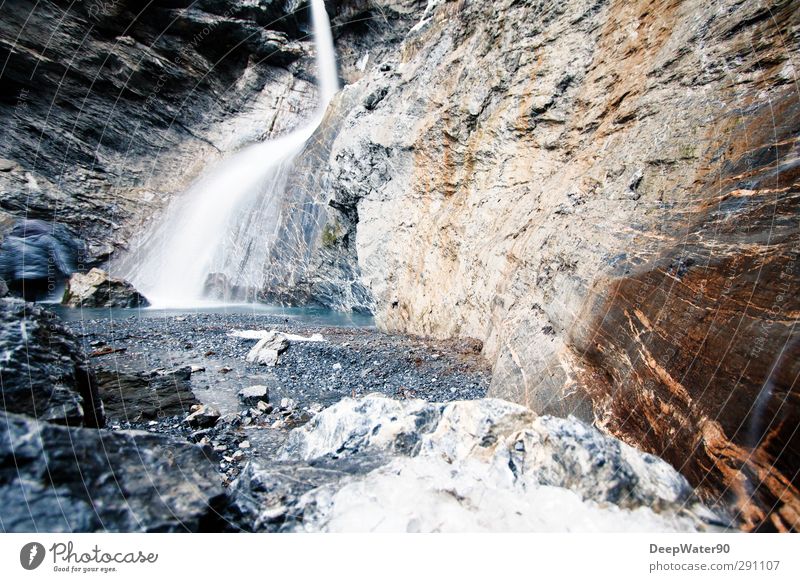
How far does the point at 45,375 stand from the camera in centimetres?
283

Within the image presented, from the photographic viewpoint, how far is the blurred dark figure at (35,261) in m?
16.3

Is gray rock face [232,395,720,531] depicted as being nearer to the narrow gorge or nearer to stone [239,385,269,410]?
the narrow gorge

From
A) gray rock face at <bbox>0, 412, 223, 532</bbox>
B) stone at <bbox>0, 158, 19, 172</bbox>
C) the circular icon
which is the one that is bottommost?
stone at <bbox>0, 158, 19, 172</bbox>

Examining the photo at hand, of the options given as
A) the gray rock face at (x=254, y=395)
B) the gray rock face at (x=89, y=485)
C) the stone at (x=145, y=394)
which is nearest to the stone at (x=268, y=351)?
the stone at (x=145, y=394)

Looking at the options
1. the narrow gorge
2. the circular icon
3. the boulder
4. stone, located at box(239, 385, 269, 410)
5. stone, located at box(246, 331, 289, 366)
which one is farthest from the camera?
the boulder

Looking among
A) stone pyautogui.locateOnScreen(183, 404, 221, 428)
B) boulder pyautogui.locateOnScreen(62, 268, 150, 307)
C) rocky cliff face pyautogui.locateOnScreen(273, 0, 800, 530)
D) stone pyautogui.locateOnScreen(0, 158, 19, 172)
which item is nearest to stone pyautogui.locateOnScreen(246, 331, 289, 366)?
stone pyautogui.locateOnScreen(183, 404, 221, 428)

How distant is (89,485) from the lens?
1800mm

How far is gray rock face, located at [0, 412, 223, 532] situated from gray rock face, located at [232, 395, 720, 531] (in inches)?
14.3

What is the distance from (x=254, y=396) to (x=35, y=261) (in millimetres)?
18537

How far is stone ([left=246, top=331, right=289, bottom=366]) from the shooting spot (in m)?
7.72

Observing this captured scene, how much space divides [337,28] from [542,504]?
38866mm

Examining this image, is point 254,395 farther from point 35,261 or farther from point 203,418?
point 35,261

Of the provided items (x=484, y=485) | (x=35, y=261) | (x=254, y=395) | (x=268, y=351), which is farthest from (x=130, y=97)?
(x=484, y=485)

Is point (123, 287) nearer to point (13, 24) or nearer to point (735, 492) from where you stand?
point (13, 24)
